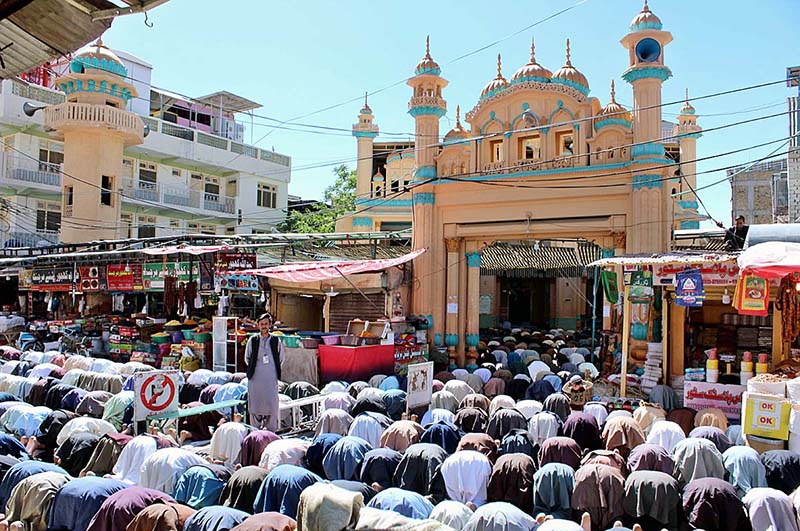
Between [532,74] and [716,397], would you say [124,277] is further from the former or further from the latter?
[716,397]

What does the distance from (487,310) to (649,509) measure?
903 inches

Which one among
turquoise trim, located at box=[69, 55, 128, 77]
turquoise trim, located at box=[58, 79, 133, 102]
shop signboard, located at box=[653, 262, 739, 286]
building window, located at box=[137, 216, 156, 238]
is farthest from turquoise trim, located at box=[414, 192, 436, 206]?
building window, located at box=[137, 216, 156, 238]

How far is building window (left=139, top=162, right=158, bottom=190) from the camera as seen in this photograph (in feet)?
107

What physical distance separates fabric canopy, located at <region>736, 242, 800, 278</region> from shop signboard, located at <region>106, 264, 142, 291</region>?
1551 cm

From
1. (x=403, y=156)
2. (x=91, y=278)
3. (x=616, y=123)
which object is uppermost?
(x=403, y=156)

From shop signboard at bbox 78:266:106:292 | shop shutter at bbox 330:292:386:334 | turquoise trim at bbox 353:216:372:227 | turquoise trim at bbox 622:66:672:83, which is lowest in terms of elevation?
shop shutter at bbox 330:292:386:334

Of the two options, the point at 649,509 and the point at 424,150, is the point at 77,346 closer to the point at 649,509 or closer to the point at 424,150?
the point at 424,150

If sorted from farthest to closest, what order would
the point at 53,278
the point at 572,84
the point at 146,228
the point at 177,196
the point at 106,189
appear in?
the point at 177,196, the point at 146,228, the point at 106,189, the point at 53,278, the point at 572,84

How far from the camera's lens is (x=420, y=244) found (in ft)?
61.7

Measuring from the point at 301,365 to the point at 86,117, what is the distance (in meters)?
16.4

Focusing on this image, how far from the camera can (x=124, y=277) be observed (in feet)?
62.6

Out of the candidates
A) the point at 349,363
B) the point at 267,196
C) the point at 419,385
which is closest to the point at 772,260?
the point at 419,385

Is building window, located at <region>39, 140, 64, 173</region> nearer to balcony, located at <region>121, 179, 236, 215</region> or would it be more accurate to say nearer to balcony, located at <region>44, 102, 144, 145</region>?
balcony, located at <region>121, 179, 236, 215</region>

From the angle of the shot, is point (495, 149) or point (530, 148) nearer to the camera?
point (495, 149)
